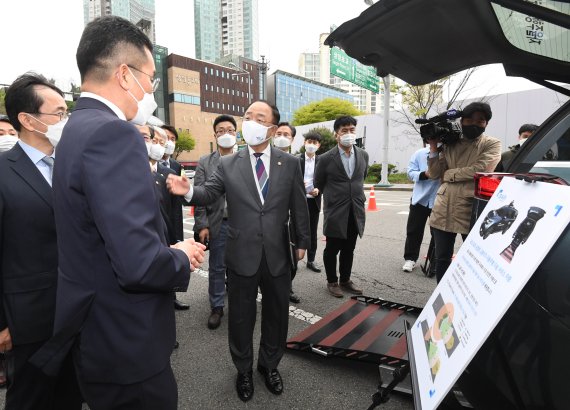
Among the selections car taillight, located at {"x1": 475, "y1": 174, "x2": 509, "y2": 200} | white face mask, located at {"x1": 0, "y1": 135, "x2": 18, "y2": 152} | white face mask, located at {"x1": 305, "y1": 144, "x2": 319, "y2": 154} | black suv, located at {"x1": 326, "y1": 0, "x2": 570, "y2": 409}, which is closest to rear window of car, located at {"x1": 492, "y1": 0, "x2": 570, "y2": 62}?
black suv, located at {"x1": 326, "y1": 0, "x2": 570, "y2": 409}

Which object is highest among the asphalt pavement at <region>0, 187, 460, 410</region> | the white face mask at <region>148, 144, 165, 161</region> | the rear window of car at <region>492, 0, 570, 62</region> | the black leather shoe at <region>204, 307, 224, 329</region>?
the rear window of car at <region>492, 0, 570, 62</region>

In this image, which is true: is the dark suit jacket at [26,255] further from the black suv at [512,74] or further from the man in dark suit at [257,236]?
the black suv at [512,74]

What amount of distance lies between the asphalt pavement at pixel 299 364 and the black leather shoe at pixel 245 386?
1.7 inches

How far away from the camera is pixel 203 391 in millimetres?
2379

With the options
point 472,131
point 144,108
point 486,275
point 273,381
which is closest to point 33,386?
point 273,381

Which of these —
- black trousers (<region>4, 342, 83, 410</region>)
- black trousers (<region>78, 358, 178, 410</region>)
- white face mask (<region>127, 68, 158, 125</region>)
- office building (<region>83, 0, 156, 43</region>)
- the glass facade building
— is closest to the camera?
black trousers (<region>78, 358, 178, 410</region>)

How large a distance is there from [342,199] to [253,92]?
7432cm

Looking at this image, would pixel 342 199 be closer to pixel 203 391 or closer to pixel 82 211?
pixel 203 391

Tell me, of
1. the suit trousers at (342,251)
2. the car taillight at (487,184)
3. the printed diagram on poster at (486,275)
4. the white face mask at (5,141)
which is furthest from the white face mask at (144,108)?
the suit trousers at (342,251)

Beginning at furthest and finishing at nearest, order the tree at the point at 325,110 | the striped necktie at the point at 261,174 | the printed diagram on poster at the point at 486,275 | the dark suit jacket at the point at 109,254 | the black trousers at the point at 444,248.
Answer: the tree at the point at 325,110 < the black trousers at the point at 444,248 < the striped necktie at the point at 261,174 < the dark suit jacket at the point at 109,254 < the printed diagram on poster at the point at 486,275

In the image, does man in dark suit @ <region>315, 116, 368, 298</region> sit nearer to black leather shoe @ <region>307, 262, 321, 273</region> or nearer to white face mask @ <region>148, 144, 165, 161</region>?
black leather shoe @ <region>307, 262, 321, 273</region>

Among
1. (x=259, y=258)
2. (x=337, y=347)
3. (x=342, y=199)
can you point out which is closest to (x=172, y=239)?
(x=259, y=258)

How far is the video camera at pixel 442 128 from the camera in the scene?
3.03 meters

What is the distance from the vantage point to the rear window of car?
143 centimetres
